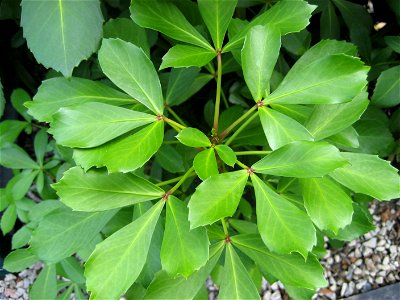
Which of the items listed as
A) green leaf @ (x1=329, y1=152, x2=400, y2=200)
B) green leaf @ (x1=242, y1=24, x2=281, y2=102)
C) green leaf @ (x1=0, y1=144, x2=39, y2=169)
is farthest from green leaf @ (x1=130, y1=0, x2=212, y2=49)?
A: green leaf @ (x1=0, y1=144, x2=39, y2=169)

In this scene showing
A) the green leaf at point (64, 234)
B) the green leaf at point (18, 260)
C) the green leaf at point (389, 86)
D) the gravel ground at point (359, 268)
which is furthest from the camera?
the gravel ground at point (359, 268)

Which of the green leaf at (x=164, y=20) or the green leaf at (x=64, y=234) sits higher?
the green leaf at (x=164, y=20)

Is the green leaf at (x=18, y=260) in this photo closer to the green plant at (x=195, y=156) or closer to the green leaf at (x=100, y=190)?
the green plant at (x=195, y=156)

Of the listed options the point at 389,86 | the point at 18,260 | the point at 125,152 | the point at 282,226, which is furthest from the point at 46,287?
the point at 389,86

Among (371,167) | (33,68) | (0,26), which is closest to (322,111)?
(371,167)

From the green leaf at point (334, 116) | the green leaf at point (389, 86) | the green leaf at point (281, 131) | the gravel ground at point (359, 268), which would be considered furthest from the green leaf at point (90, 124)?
the gravel ground at point (359, 268)

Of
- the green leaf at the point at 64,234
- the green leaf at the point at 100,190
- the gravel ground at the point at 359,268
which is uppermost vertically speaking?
the green leaf at the point at 100,190

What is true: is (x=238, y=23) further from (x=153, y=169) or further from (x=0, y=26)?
(x=0, y=26)
